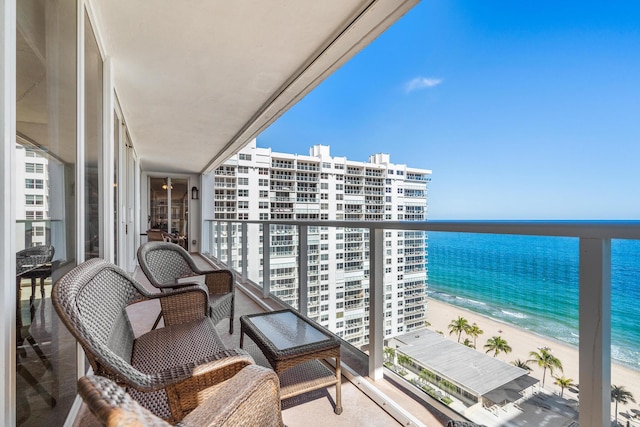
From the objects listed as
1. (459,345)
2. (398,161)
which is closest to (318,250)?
(459,345)

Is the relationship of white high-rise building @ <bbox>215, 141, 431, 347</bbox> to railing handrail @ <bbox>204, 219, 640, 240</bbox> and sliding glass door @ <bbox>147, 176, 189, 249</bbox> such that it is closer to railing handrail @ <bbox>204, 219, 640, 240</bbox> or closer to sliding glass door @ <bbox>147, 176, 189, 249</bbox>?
railing handrail @ <bbox>204, 219, 640, 240</bbox>

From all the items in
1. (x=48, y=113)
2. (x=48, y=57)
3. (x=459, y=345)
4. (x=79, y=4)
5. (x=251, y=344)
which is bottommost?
(x=251, y=344)

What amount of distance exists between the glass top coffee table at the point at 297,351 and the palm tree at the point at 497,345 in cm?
76

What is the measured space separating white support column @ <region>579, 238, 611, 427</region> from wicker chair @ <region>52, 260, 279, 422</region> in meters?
1.04

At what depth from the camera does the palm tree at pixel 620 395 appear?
36.3 inches

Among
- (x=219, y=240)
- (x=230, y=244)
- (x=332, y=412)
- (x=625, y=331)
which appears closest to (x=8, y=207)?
(x=332, y=412)

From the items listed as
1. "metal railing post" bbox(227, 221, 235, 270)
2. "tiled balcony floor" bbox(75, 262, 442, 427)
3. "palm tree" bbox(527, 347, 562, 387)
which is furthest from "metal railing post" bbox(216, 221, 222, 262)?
"palm tree" bbox(527, 347, 562, 387)

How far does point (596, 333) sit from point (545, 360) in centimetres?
25

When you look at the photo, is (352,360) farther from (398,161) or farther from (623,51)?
(398,161)

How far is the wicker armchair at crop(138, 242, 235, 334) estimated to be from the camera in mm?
2580

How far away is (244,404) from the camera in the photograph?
2.65 feet

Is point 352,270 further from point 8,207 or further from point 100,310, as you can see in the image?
point 8,207

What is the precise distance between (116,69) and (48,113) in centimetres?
180

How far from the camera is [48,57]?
1.33 meters
